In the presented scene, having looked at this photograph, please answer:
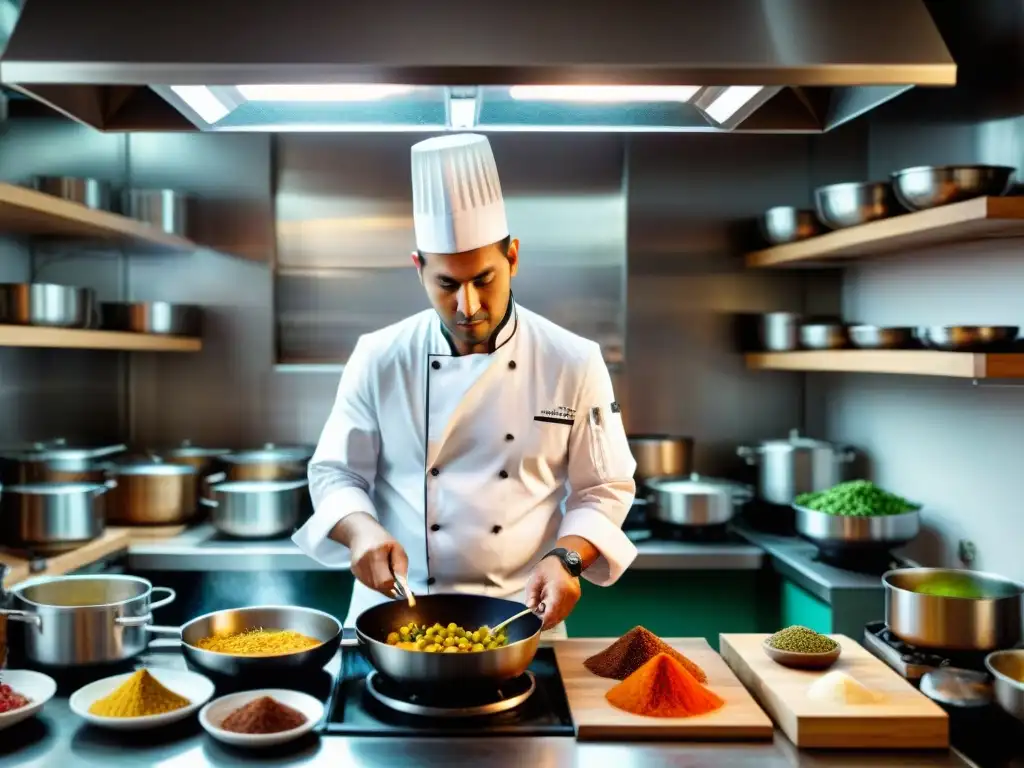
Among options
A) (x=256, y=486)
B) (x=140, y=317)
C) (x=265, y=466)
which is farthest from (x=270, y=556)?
(x=140, y=317)

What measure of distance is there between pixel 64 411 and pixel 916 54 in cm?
348

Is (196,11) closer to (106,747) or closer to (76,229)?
(106,747)

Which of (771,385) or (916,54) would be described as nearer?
(916,54)

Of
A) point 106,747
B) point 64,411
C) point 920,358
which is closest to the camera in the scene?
point 106,747

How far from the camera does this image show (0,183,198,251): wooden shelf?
275 cm

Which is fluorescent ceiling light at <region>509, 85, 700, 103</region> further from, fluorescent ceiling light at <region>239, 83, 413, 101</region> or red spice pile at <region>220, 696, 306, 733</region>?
red spice pile at <region>220, 696, 306, 733</region>

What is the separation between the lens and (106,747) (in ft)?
4.90

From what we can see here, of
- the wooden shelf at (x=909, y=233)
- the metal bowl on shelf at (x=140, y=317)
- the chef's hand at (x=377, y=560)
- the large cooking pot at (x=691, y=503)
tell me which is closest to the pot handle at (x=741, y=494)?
the large cooking pot at (x=691, y=503)

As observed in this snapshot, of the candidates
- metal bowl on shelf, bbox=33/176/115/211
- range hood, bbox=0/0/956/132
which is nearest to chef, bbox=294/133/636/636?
range hood, bbox=0/0/956/132

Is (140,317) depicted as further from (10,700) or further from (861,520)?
(861,520)

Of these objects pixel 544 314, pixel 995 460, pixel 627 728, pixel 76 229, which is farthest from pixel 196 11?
pixel 544 314

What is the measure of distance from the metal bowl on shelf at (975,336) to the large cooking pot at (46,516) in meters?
2.60

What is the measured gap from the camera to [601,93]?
1816 millimetres

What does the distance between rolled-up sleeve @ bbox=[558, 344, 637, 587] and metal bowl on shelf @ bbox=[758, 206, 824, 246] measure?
4.90 feet
